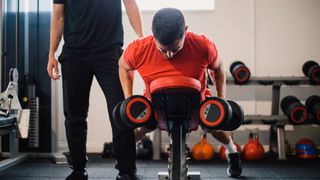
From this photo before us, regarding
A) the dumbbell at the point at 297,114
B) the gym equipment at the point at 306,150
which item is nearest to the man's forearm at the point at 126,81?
the dumbbell at the point at 297,114

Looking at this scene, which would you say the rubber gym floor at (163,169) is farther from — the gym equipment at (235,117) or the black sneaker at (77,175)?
the gym equipment at (235,117)

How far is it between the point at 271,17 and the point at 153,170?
2019 mm

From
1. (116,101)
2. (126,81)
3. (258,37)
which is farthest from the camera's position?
(258,37)

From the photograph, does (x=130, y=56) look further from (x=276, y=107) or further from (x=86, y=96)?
(x=276, y=107)

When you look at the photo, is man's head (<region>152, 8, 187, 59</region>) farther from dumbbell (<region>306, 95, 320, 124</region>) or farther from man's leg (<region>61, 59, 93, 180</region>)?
dumbbell (<region>306, 95, 320, 124</region>)

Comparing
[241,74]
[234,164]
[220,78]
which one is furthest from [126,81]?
[241,74]

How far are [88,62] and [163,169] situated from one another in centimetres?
125

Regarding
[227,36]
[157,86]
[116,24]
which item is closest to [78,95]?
[116,24]

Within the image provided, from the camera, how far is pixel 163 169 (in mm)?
2785

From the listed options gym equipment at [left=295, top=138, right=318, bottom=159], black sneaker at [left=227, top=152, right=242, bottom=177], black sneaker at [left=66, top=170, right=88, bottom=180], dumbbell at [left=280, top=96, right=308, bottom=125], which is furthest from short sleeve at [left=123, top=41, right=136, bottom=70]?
gym equipment at [left=295, top=138, right=318, bottom=159]

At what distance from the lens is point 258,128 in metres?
3.61

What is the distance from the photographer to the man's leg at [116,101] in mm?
1873

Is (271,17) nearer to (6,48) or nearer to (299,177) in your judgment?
(299,177)

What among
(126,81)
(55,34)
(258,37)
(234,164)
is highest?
(258,37)
